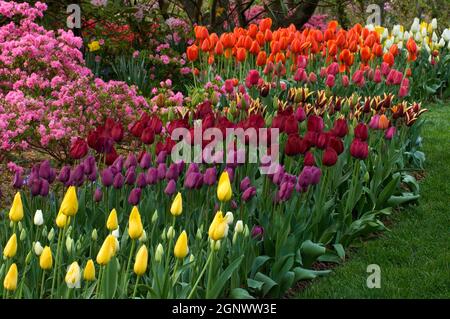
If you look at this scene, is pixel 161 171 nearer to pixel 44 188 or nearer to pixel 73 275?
pixel 44 188

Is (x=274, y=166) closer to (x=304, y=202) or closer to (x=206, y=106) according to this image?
(x=304, y=202)

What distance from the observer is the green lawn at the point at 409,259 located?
4086mm

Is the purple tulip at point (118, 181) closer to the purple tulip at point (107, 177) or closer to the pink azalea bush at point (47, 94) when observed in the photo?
the purple tulip at point (107, 177)

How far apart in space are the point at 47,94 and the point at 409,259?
3304 millimetres

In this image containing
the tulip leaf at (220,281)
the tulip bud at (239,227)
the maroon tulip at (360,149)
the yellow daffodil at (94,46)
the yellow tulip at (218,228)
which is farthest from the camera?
the yellow daffodil at (94,46)

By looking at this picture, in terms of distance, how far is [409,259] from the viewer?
458cm

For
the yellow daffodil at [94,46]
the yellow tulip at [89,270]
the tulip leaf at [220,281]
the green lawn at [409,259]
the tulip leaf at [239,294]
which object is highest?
the yellow daffodil at [94,46]

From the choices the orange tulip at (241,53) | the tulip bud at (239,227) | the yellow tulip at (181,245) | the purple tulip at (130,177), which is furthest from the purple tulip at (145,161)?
the orange tulip at (241,53)

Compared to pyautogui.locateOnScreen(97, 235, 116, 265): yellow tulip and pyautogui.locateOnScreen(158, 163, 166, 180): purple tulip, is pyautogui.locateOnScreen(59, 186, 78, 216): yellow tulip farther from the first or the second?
pyautogui.locateOnScreen(158, 163, 166, 180): purple tulip

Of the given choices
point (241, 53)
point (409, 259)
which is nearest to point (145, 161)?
point (409, 259)

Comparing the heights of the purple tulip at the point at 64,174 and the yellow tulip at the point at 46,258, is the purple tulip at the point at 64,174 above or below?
above

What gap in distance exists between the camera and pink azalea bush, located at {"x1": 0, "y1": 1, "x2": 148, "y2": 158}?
5387 millimetres

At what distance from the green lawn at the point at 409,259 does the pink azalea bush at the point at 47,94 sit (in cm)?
221

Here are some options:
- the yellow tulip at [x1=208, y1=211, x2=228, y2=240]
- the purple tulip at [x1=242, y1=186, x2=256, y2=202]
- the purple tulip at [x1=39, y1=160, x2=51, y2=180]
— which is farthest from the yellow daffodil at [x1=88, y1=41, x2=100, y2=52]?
the yellow tulip at [x1=208, y1=211, x2=228, y2=240]
